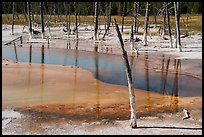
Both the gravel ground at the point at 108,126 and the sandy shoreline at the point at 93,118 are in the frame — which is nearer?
the gravel ground at the point at 108,126

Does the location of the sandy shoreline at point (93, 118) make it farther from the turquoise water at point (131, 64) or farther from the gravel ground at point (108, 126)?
the turquoise water at point (131, 64)

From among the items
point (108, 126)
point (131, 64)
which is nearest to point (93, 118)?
point (108, 126)

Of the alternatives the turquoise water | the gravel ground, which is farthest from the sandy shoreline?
the turquoise water

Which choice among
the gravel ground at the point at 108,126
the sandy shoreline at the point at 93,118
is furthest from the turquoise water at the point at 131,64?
the gravel ground at the point at 108,126

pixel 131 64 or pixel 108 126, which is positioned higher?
pixel 131 64

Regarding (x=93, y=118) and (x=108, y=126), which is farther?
(x=93, y=118)

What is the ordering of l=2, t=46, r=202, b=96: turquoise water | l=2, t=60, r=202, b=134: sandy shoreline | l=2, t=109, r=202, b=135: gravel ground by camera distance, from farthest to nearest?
l=2, t=46, r=202, b=96: turquoise water < l=2, t=60, r=202, b=134: sandy shoreline < l=2, t=109, r=202, b=135: gravel ground

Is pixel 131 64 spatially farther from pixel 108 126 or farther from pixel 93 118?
pixel 108 126

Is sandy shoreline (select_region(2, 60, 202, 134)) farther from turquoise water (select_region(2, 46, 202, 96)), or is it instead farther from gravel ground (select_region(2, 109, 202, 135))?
turquoise water (select_region(2, 46, 202, 96))

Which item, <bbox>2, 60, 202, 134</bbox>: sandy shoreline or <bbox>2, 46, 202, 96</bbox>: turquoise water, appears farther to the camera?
<bbox>2, 46, 202, 96</bbox>: turquoise water

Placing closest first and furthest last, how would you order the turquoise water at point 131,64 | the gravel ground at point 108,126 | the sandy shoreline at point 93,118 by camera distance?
1. the gravel ground at point 108,126
2. the sandy shoreline at point 93,118
3. the turquoise water at point 131,64

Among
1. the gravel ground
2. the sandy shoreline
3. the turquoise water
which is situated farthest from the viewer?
the turquoise water

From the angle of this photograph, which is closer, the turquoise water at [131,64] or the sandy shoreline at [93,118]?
the sandy shoreline at [93,118]

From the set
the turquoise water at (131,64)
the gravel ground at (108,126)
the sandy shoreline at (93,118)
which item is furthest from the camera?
the turquoise water at (131,64)
